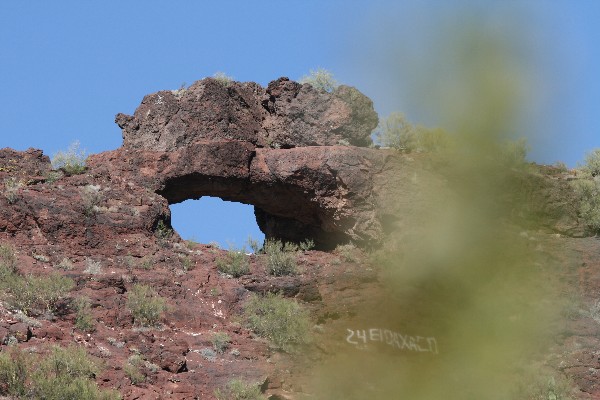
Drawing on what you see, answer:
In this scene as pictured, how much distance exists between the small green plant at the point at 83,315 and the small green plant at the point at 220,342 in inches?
77.6

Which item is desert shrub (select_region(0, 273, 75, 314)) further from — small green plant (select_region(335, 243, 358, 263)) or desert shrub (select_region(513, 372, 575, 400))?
desert shrub (select_region(513, 372, 575, 400))

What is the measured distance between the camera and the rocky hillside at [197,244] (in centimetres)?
1317

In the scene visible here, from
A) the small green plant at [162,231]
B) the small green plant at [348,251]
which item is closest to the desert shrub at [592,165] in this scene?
the small green plant at [348,251]

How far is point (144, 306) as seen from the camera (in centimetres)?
1445

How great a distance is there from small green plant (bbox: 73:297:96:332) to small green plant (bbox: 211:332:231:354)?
77.6 inches

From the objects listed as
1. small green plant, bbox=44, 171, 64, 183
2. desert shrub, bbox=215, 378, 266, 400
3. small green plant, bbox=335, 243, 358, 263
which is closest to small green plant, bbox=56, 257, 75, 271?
small green plant, bbox=44, 171, 64, 183

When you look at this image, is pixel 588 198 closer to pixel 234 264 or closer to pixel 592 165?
pixel 592 165

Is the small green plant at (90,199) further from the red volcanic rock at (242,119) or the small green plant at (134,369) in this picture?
the small green plant at (134,369)

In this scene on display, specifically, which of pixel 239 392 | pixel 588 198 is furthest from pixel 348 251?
pixel 239 392

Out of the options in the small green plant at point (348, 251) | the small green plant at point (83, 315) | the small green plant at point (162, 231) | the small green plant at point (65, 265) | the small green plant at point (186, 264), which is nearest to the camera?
the small green plant at point (83, 315)

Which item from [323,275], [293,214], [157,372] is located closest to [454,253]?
[157,372]

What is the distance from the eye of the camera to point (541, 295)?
3016mm

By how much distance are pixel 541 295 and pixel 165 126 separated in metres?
17.1

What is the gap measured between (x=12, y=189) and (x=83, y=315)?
4331 mm
